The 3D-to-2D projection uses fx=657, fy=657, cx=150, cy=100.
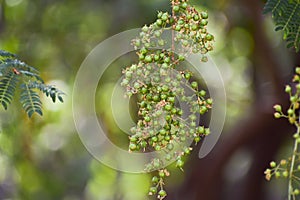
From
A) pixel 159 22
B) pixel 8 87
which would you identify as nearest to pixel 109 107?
pixel 8 87

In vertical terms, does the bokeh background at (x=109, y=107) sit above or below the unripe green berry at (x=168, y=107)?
above

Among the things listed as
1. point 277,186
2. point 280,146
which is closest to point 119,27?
point 280,146

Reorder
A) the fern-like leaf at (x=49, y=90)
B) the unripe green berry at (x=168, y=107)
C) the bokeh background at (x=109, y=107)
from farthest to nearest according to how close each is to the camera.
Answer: the bokeh background at (x=109, y=107)
the fern-like leaf at (x=49, y=90)
the unripe green berry at (x=168, y=107)

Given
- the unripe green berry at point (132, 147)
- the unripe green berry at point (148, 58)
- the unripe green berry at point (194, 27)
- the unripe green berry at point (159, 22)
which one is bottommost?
the unripe green berry at point (132, 147)

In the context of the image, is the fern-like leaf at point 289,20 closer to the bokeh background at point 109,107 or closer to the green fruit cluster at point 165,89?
the green fruit cluster at point 165,89

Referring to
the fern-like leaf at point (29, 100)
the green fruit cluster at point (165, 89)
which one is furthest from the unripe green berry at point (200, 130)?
the fern-like leaf at point (29, 100)

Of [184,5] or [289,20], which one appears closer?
[184,5]

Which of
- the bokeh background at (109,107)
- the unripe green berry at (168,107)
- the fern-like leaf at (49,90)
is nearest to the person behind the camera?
the unripe green berry at (168,107)

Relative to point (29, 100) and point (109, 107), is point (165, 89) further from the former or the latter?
point (109, 107)
